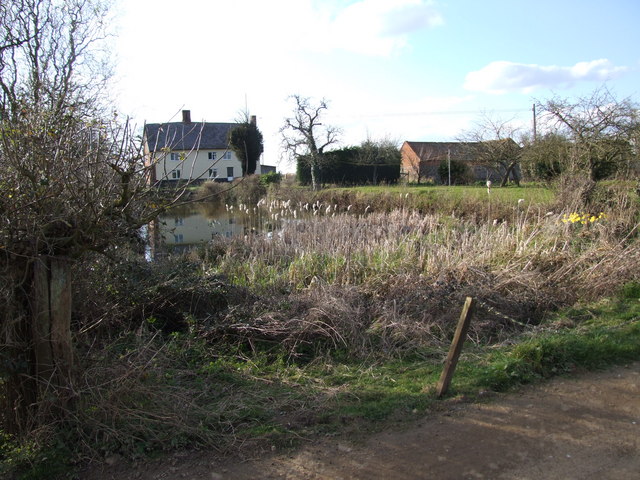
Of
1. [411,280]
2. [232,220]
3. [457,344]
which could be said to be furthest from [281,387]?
[232,220]

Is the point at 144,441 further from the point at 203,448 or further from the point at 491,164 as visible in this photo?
the point at 491,164

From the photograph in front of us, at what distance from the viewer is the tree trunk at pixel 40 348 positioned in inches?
146

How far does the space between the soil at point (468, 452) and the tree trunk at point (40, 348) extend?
664 mm

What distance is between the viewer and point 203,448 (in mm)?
3754

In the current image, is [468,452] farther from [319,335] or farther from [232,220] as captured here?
[232,220]

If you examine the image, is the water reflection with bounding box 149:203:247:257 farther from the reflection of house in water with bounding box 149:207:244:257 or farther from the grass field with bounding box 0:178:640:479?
the grass field with bounding box 0:178:640:479

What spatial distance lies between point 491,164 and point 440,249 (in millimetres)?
22394

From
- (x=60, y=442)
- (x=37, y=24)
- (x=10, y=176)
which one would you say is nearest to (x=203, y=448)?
(x=60, y=442)

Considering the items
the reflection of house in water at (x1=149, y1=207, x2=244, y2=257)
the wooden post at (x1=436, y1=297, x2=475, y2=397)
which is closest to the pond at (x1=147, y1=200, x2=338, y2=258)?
the reflection of house in water at (x1=149, y1=207, x2=244, y2=257)

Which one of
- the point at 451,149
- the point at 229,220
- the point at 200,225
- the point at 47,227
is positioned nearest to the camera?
the point at 47,227

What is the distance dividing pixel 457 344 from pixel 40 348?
3.23 meters

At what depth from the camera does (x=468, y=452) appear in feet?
11.9

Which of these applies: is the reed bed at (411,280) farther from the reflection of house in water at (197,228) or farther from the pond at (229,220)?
the reflection of house in water at (197,228)

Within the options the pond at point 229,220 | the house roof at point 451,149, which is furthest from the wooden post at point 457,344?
the house roof at point 451,149
